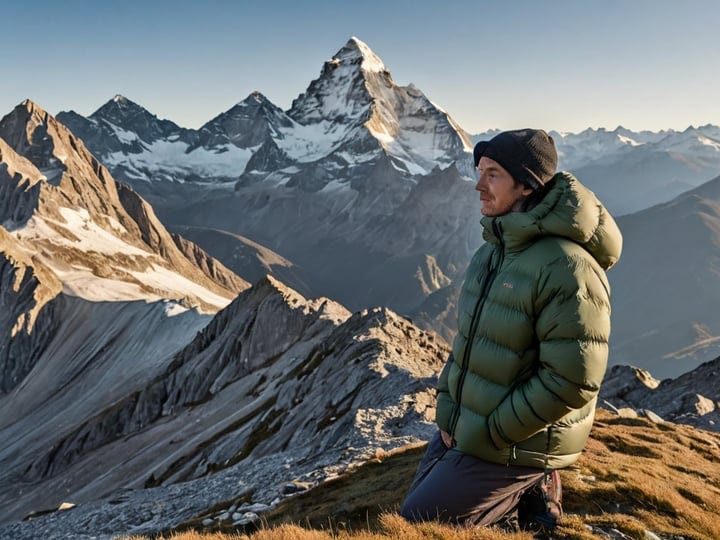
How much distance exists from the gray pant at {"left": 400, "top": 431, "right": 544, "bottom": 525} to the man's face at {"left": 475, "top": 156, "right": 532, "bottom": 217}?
3.58 m

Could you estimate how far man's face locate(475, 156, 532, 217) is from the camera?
22.7 ft

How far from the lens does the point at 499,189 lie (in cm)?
703

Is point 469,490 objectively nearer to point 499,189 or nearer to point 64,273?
point 499,189

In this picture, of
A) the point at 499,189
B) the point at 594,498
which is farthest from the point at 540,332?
the point at 594,498

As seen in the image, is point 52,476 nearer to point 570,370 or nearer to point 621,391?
point 621,391

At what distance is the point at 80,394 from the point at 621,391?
298 ft

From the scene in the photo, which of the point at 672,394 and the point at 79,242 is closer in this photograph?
the point at 672,394

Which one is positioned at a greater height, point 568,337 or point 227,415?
point 568,337

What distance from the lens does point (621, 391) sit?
43.7 m

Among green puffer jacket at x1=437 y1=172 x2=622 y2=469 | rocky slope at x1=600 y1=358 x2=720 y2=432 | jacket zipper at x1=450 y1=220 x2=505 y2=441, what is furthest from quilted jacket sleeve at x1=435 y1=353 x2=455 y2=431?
rocky slope at x1=600 y1=358 x2=720 y2=432

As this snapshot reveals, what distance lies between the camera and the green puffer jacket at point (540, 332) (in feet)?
19.7

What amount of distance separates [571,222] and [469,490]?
388cm

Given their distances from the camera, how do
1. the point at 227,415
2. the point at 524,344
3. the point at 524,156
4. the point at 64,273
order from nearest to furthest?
the point at 524,344
the point at 524,156
the point at 227,415
the point at 64,273

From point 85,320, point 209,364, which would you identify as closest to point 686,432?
point 209,364
